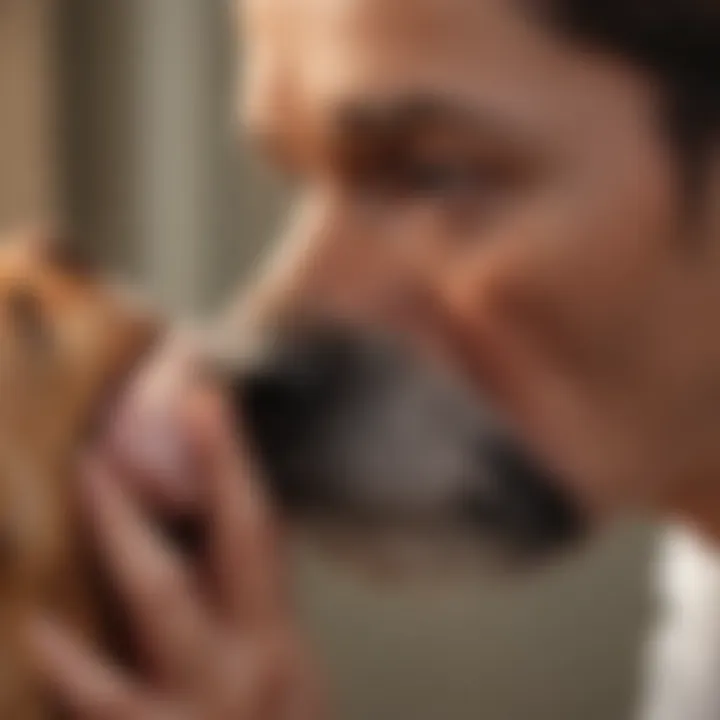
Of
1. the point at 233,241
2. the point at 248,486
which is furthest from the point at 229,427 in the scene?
the point at 233,241

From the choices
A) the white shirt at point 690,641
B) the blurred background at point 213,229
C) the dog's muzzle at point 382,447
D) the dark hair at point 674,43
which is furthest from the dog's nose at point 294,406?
the blurred background at point 213,229

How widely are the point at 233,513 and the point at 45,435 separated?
0.25 feet

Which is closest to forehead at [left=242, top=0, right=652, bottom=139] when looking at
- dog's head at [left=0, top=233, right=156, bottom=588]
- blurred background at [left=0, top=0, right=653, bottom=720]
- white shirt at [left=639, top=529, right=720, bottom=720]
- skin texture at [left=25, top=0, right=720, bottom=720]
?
skin texture at [left=25, top=0, right=720, bottom=720]

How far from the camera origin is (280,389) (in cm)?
62

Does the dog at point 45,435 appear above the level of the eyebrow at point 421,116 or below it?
below

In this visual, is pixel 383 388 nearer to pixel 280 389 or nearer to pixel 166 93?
pixel 280 389

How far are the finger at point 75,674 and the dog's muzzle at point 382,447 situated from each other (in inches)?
4.0

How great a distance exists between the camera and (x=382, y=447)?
0.64 m

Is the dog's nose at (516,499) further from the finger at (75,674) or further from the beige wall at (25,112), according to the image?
the beige wall at (25,112)

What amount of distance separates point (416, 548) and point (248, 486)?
0.32ft

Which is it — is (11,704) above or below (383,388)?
below

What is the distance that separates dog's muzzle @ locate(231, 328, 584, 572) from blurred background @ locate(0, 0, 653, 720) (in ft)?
1.72

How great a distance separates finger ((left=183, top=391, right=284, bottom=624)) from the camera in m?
0.59

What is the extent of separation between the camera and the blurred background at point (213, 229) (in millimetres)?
1204
